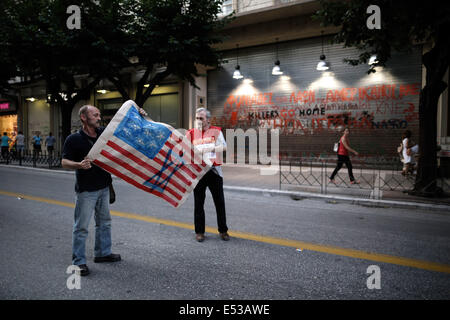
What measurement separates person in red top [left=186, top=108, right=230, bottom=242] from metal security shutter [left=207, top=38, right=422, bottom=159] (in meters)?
11.8

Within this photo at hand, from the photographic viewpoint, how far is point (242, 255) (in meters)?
4.15

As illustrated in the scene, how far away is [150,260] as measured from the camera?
3.96 metres

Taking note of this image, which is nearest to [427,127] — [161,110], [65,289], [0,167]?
[65,289]

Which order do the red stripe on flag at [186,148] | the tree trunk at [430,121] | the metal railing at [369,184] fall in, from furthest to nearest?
the metal railing at [369,184] → the tree trunk at [430,121] → the red stripe on flag at [186,148]

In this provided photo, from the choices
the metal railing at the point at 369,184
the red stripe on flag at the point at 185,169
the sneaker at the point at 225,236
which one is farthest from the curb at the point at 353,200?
the red stripe on flag at the point at 185,169

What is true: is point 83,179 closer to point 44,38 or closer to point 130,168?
point 130,168

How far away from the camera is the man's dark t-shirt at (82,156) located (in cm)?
351

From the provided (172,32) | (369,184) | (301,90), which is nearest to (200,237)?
(369,184)

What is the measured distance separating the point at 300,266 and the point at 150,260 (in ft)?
6.17

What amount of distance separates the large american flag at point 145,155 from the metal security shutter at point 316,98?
41.1 ft

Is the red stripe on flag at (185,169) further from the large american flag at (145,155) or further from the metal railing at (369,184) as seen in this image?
the metal railing at (369,184)

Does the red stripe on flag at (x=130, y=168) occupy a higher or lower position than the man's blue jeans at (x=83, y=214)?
higher

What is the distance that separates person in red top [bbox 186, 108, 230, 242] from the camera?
→ 459cm
